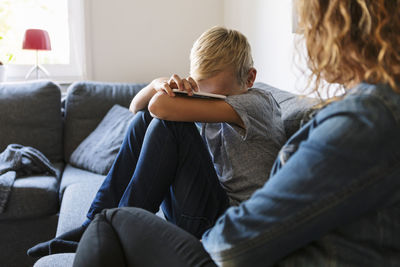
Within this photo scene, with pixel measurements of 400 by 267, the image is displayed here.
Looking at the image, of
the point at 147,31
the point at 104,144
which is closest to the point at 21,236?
the point at 104,144

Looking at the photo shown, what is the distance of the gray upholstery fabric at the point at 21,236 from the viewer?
89.4 inches

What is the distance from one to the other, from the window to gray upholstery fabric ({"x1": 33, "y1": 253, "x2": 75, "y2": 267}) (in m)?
2.24

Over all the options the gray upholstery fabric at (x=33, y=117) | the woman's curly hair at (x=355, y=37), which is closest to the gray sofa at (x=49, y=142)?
the gray upholstery fabric at (x=33, y=117)

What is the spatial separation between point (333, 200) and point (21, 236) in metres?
1.91

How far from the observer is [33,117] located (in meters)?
2.79

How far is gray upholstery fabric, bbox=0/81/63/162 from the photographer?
9.00 feet

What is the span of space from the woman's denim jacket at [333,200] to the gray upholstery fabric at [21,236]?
1.65 meters

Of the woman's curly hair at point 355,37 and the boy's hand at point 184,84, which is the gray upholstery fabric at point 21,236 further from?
the woman's curly hair at point 355,37

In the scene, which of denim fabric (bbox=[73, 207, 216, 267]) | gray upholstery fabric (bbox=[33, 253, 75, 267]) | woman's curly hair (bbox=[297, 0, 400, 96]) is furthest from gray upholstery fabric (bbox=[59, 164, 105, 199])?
woman's curly hair (bbox=[297, 0, 400, 96])

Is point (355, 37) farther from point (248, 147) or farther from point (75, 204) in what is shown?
point (75, 204)

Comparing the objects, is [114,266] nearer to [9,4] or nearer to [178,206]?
[178,206]

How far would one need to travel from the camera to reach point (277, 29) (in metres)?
2.68

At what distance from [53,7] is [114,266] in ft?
9.56

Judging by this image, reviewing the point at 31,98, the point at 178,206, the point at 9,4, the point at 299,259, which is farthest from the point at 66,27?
the point at 299,259
